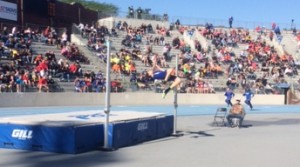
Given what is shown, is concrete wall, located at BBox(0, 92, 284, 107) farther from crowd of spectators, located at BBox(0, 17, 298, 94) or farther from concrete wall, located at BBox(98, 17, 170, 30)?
concrete wall, located at BBox(98, 17, 170, 30)

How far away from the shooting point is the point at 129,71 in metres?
36.9

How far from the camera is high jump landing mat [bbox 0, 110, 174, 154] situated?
12.7m

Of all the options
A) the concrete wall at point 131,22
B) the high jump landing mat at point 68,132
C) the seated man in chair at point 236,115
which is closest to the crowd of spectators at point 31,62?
the concrete wall at point 131,22

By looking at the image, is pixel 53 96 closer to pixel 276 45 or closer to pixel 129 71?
pixel 129 71

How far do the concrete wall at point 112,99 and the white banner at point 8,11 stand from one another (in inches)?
327

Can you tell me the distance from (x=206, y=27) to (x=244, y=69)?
865 cm

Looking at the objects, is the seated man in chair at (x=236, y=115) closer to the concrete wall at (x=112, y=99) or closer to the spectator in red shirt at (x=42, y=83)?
the concrete wall at (x=112, y=99)

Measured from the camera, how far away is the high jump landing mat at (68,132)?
500 inches

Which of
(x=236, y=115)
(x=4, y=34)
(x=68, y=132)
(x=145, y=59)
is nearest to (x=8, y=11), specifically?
(x=4, y=34)

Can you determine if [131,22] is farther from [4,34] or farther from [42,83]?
[42,83]

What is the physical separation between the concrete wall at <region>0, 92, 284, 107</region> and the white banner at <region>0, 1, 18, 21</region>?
8.30 meters

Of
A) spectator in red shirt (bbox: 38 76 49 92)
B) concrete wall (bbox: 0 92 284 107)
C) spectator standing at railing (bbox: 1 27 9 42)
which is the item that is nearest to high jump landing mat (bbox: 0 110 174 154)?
concrete wall (bbox: 0 92 284 107)

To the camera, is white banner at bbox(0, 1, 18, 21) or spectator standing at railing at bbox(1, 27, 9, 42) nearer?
spectator standing at railing at bbox(1, 27, 9, 42)

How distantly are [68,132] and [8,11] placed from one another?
2504cm
